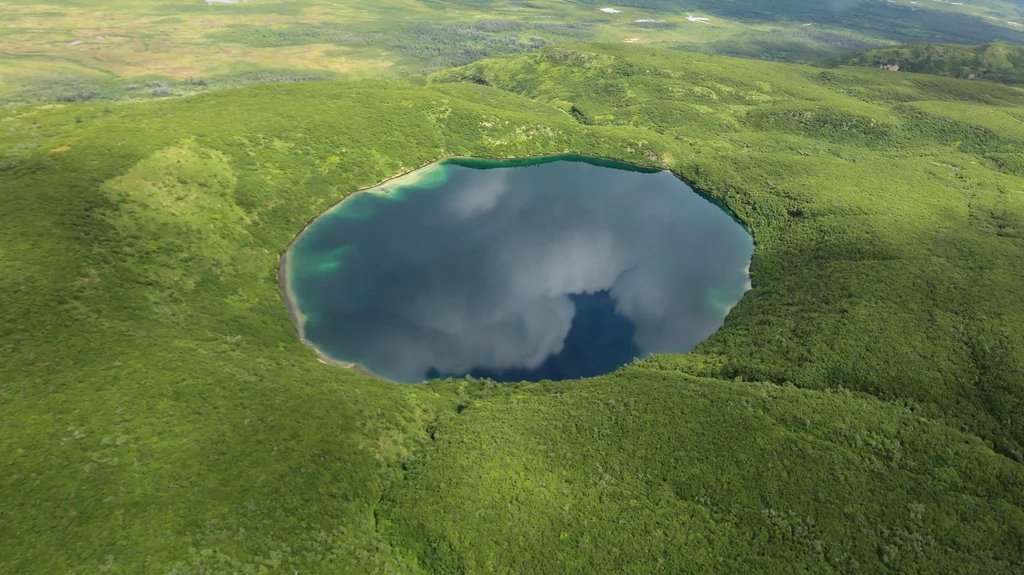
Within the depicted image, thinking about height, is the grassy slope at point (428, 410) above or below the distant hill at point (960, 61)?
below

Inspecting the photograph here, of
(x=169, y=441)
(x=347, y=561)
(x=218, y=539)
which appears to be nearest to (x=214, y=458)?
(x=169, y=441)

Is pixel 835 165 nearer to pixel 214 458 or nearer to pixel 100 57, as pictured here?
pixel 214 458

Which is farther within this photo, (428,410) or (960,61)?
(960,61)

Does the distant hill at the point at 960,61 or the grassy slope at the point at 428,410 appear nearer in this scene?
the grassy slope at the point at 428,410

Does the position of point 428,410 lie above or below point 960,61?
below
